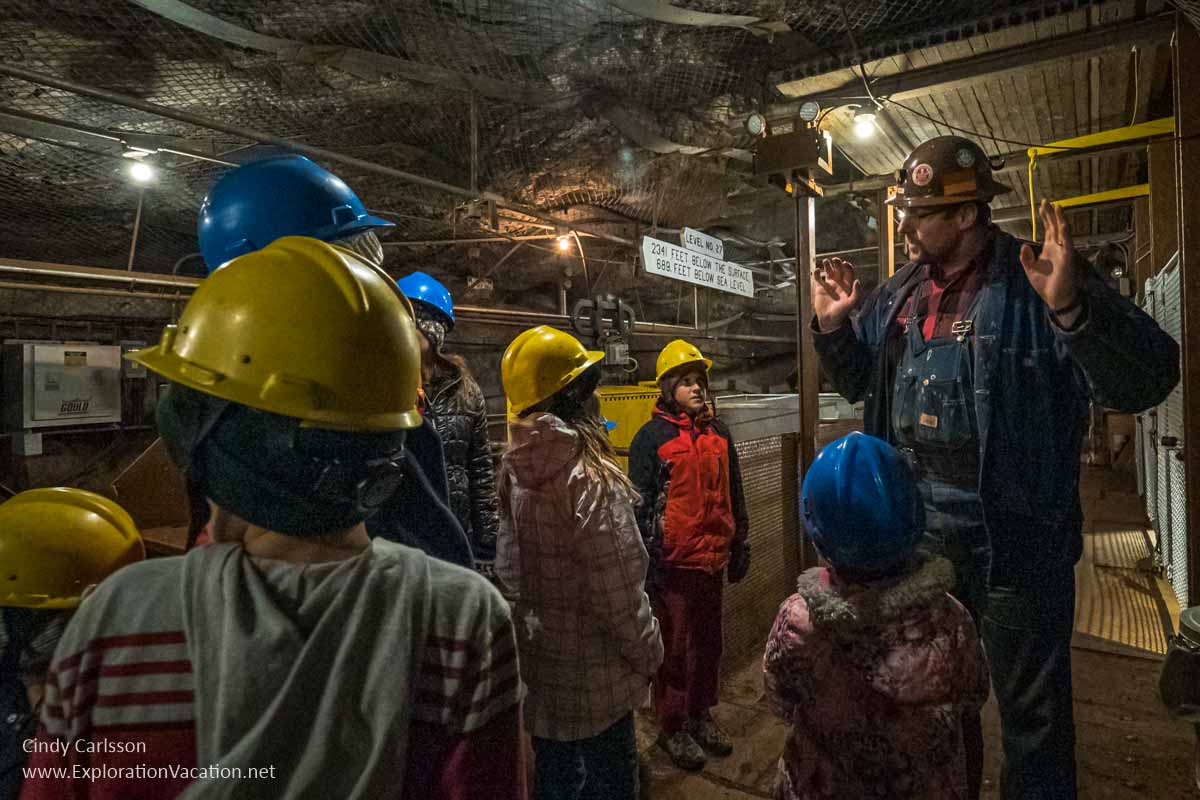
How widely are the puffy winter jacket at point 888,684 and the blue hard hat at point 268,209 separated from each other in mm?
1731

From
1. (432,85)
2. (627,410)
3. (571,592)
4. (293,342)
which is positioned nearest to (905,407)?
(571,592)

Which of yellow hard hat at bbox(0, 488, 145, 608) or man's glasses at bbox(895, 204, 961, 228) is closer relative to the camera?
yellow hard hat at bbox(0, 488, 145, 608)

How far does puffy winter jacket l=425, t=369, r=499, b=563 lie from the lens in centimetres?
329

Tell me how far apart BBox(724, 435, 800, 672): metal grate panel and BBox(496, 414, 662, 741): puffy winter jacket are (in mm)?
2059

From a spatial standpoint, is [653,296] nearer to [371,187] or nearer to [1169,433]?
[371,187]

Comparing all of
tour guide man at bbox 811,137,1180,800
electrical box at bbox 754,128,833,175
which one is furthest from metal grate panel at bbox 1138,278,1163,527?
tour guide man at bbox 811,137,1180,800

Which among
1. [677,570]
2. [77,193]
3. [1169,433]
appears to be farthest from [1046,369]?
[77,193]

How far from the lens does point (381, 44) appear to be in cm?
467

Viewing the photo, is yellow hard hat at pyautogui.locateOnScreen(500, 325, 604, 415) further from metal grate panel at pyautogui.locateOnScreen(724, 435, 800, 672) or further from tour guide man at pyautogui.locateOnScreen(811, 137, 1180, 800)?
metal grate panel at pyautogui.locateOnScreen(724, 435, 800, 672)

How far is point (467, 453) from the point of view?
11.1ft

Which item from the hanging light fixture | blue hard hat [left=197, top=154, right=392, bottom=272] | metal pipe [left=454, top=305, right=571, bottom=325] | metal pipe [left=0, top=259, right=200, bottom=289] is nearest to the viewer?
blue hard hat [left=197, top=154, right=392, bottom=272]

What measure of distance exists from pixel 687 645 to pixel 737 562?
59cm

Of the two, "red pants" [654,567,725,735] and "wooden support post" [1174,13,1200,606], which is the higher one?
"wooden support post" [1174,13,1200,606]

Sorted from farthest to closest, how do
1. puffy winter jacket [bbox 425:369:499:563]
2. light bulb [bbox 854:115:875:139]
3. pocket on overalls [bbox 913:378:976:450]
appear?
light bulb [bbox 854:115:875:139] < puffy winter jacket [bbox 425:369:499:563] < pocket on overalls [bbox 913:378:976:450]
